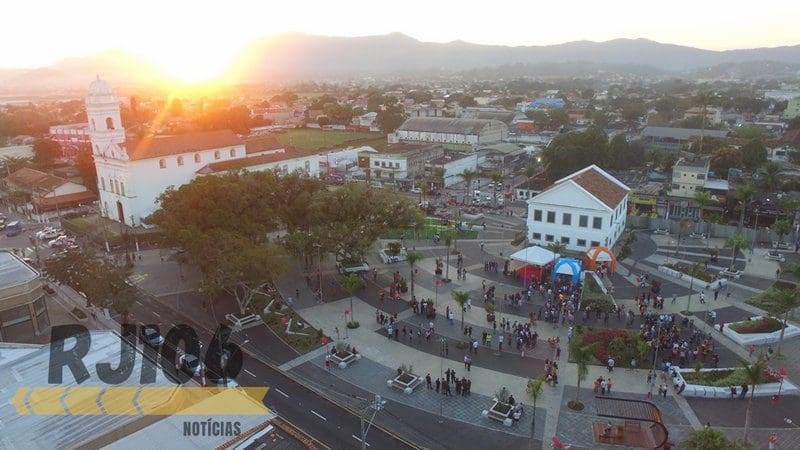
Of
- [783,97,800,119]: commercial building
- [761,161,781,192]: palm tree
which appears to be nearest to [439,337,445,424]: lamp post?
[761,161,781,192]: palm tree

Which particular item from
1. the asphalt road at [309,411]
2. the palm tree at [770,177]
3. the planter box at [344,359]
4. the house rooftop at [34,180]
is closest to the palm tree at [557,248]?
the planter box at [344,359]

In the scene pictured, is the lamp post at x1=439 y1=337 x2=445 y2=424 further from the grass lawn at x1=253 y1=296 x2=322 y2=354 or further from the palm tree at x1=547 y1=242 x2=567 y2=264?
the palm tree at x1=547 y1=242 x2=567 y2=264

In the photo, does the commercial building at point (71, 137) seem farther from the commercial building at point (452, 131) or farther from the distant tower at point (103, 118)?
the commercial building at point (452, 131)

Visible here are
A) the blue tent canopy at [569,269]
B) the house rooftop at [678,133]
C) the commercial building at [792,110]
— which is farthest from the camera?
the commercial building at [792,110]

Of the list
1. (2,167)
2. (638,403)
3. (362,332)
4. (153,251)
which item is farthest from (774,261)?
(2,167)

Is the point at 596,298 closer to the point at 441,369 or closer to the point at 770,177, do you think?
the point at 441,369

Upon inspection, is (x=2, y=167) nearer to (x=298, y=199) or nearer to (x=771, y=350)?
(x=298, y=199)
